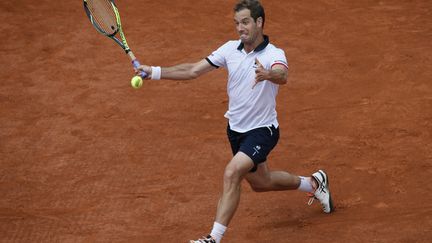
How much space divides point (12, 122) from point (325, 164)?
13.0 feet

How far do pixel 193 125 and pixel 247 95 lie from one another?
2.79 m

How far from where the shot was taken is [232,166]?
7.82m

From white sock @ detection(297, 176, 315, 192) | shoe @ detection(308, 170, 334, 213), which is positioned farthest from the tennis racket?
shoe @ detection(308, 170, 334, 213)

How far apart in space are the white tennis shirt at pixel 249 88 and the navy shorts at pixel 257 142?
0.18ft

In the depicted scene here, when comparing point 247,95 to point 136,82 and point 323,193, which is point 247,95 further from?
point 323,193

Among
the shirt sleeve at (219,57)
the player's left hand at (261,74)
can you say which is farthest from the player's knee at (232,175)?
the shirt sleeve at (219,57)

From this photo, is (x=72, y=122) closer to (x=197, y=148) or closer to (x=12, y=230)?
(x=197, y=148)

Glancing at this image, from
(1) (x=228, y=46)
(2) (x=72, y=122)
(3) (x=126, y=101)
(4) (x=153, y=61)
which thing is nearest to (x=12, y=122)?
(2) (x=72, y=122)

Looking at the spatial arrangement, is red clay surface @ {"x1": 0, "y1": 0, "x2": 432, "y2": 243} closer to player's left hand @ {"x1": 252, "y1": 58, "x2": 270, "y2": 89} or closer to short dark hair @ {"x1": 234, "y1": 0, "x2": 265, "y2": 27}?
player's left hand @ {"x1": 252, "y1": 58, "x2": 270, "y2": 89}

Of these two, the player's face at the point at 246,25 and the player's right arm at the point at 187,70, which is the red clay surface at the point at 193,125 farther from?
the player's face at the point at 246,25

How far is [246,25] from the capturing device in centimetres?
794

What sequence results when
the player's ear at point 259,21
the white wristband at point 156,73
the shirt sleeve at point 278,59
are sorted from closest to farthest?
1. the shirt sleeve at point 278,59
2. the player's ear at point 259,21
3. the white wristband at point 156,73

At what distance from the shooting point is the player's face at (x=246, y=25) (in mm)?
7898

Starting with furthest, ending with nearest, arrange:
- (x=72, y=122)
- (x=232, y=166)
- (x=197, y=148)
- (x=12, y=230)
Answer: (x=72, y=122) < (x=197, y=148) < (x=12, y=230) < (x=232, y=166)
